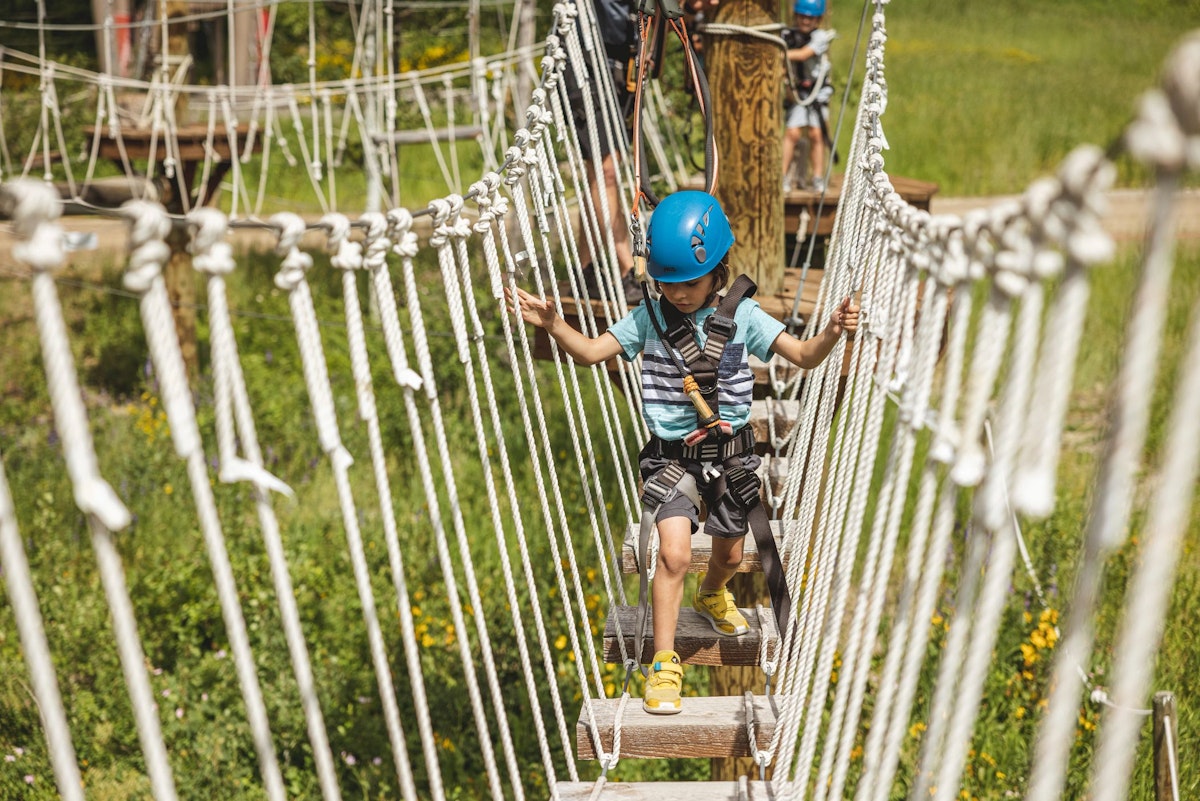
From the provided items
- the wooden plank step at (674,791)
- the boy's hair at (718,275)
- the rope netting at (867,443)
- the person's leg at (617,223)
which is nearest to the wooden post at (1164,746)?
the rope netting at (867,443)

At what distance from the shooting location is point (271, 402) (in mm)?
6391

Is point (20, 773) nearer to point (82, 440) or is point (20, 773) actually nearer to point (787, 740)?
point (787, 740)

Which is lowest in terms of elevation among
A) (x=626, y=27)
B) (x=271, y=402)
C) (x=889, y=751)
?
(x=271, y=402)

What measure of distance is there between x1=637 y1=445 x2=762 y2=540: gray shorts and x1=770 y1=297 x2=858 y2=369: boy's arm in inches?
8.9

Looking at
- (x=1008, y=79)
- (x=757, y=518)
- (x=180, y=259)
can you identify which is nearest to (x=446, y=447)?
(x=757, y=518)

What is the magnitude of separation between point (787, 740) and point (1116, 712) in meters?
1.09

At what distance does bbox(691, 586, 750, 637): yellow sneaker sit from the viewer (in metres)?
2.20

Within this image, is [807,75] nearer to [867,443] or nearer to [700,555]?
[700,555]

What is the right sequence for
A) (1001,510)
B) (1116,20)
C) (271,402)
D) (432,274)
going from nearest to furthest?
1. (1001,510)
2. (271,402)
3. (432,274)
4. (1116,20)

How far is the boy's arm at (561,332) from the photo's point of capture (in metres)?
2.12

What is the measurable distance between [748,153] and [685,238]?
1161mm

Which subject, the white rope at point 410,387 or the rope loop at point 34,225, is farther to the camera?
the white rope at point 410,387

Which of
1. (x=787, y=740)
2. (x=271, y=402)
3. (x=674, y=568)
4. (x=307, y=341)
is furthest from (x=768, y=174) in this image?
(x=271, y=402)

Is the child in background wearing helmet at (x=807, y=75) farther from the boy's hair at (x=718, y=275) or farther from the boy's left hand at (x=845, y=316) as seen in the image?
the boy's left hand at (x=845, y=316)
